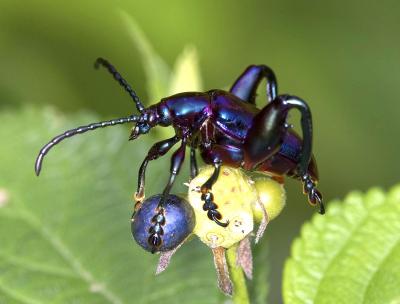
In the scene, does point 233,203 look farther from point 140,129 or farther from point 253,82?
point 253,82

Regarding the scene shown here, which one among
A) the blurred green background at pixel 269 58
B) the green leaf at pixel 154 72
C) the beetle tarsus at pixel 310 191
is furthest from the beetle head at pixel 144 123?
the blurred green background at pixel 269 58

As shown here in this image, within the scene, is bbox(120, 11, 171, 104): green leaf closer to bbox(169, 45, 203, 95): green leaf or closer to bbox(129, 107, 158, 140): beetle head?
bbox(169, 45, 203, 95): green leaf

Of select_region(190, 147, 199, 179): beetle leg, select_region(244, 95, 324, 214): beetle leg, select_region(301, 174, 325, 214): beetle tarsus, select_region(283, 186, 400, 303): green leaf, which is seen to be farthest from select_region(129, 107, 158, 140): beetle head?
select_region(283, 186, 400, 303): green leaf

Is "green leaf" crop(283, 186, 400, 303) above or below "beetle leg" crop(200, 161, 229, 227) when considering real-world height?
below

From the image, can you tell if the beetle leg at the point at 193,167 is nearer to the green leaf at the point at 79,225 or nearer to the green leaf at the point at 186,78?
the green leaf at the point at 79,225

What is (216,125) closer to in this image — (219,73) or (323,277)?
(323,277)

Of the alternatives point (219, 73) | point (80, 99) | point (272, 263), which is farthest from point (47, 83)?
point (272, 263)
